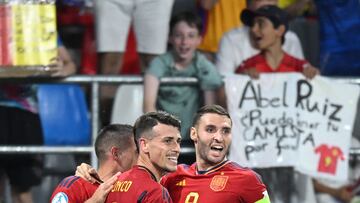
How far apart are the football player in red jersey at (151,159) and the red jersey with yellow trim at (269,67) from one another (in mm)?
3362

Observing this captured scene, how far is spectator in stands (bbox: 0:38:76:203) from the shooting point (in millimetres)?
12031

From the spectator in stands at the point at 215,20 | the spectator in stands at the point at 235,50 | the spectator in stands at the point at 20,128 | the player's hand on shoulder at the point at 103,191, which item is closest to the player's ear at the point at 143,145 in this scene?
the player's hand on shoulder at the point at 103,191

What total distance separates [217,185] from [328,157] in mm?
3171

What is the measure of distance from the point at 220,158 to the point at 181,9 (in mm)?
4050

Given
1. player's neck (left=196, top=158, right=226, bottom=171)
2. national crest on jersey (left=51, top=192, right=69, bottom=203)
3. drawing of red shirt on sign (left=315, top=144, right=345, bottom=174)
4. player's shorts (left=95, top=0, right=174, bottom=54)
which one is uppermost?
player's shorts (left=95, top=0, right=174, bottom=54)

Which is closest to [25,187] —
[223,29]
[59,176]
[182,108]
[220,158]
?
[59,176]

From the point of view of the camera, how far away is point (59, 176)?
12.4 meters

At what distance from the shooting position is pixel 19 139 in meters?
12.1

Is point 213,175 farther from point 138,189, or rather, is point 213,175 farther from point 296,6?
point 296,6

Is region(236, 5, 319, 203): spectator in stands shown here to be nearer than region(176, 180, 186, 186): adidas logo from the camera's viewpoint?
No

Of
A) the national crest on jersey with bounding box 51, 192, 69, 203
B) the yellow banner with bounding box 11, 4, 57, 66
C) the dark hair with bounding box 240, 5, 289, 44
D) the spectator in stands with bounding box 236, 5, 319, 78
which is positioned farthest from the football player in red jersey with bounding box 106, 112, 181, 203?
the dark hair with bounding box 240, 5, 289, 44

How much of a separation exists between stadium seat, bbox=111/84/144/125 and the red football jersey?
2.96 meters

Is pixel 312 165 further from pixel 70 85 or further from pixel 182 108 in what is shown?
pixel 70 85

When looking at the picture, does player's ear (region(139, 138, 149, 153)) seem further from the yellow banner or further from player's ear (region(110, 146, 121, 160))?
the yellow banner
